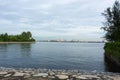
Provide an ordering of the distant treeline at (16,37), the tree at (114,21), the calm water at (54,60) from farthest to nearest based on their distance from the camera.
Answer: the distant treeline at (16,37) < the tree at (114,21) < the calm water at (54,60)

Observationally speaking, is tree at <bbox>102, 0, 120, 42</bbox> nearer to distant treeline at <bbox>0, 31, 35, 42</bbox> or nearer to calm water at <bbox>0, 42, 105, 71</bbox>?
calm water at <bbox>0, 42, 105, 71</bbox>

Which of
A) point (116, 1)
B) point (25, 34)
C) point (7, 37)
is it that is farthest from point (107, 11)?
point (25, 34)

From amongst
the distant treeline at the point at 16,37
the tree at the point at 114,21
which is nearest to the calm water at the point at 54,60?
the tree at the point at 114,21

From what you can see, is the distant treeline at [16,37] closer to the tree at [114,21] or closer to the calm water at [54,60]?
the calm water at [54,60]

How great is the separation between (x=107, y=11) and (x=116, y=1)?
127 inches

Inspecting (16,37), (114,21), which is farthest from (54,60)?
(16,37)

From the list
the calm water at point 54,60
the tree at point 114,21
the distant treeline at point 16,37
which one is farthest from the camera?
the distant treeline at point 16,37

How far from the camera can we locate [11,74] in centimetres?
1159

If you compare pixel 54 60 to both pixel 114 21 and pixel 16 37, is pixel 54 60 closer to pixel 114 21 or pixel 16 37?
pixel 114 21

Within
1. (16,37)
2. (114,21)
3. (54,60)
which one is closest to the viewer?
(54,60)

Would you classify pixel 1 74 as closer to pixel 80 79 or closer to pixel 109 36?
pixel 80 79

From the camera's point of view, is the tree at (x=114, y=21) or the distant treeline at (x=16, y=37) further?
the distant treeline at (x=16, y=37)

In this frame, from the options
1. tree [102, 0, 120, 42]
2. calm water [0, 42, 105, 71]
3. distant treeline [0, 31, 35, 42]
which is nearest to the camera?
calm water [0, 42, 105, 71]

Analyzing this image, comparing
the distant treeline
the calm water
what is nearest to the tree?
the calm water
